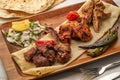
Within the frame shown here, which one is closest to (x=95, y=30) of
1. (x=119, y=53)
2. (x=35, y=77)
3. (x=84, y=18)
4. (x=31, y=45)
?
(x=84, y=18)

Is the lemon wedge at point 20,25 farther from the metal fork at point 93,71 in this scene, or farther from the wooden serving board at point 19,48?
the metal fork at point 93,71

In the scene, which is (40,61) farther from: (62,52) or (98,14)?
(98,14)

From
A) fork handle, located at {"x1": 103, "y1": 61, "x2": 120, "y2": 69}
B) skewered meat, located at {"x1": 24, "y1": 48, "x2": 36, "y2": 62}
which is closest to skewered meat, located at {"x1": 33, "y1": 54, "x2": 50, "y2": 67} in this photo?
skewered meat, located at {"x1": 24, "y1": 48, "x2": 36, "y2": 62}

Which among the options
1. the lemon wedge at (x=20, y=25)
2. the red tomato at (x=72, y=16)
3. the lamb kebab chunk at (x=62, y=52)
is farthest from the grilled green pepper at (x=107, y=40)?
the lemon wedge at (x=20, y=25)

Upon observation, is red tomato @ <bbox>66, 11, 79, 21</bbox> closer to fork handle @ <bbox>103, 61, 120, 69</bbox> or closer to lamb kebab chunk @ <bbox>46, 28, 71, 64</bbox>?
lamb kebab chunk @ <bbox>46, 28, 71, 64</bbox>

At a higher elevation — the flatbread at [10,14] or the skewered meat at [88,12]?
the flatbread at [10,14]

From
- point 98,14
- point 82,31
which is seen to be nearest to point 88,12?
point 98,14
